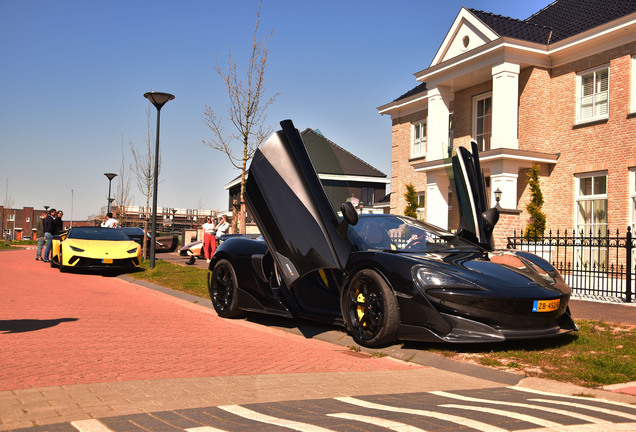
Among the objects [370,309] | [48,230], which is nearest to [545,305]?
[370,309]

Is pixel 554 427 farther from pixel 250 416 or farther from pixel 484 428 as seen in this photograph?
pixel 250 416

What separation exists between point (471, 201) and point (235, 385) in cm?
415

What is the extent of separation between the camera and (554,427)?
3414mm

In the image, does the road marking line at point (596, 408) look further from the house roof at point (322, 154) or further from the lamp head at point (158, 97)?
the lamp head at point (158, 97)

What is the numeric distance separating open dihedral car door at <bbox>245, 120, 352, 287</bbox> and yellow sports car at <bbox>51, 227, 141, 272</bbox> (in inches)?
377

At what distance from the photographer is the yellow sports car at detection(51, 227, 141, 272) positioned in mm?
15047

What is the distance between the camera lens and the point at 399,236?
6.75 m

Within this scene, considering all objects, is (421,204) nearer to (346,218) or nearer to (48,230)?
(48,230)

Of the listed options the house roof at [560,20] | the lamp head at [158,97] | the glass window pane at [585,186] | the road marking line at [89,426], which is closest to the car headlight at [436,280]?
the road marking line at [89,426]

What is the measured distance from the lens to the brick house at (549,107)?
1758 centimetres

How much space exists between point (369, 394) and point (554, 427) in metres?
1.31

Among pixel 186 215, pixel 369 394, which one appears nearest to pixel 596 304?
pixel 369 394

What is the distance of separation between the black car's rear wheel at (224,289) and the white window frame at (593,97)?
13915mm

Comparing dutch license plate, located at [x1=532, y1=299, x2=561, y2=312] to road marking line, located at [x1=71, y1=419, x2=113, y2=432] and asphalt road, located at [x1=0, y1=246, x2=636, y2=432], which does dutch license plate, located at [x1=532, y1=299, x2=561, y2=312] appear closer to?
asphalt road, located at [x1=0, y1=246, x2=636, y2=432]
